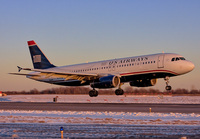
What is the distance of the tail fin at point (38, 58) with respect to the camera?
5532cm

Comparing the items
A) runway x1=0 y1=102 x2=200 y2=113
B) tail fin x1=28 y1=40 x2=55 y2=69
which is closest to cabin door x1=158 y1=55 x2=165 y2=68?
runway x1=0 y1=102 x2=200 y2=113

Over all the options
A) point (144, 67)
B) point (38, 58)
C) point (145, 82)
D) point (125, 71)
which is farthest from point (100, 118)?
point (38, 58)

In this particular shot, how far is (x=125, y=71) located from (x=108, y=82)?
300 cm

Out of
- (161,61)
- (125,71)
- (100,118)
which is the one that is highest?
(161,61)

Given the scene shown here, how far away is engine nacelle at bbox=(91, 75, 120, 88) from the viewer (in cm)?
4128

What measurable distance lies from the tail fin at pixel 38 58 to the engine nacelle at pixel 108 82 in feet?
50.7

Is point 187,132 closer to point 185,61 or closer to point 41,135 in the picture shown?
point 41,135

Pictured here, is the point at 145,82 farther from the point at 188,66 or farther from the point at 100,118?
the point at 100,118

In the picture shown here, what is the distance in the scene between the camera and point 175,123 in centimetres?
1756

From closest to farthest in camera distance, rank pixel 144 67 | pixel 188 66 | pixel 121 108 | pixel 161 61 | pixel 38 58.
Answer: pixel 121 108 < pixel 188 66 < pixel 161 61 < pixel 144 67 < pixel 38 58

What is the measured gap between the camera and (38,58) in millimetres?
55875

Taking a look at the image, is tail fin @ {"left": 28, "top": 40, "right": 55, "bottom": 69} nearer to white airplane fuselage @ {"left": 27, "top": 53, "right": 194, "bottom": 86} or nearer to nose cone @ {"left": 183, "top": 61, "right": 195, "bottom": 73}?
white airplane fuselage @ {"left": 27, "top": 53, "right": 194, "bottom": 86}

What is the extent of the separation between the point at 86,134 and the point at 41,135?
193 centimetres

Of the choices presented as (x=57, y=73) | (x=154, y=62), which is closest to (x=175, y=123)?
(x=154, y=62)
